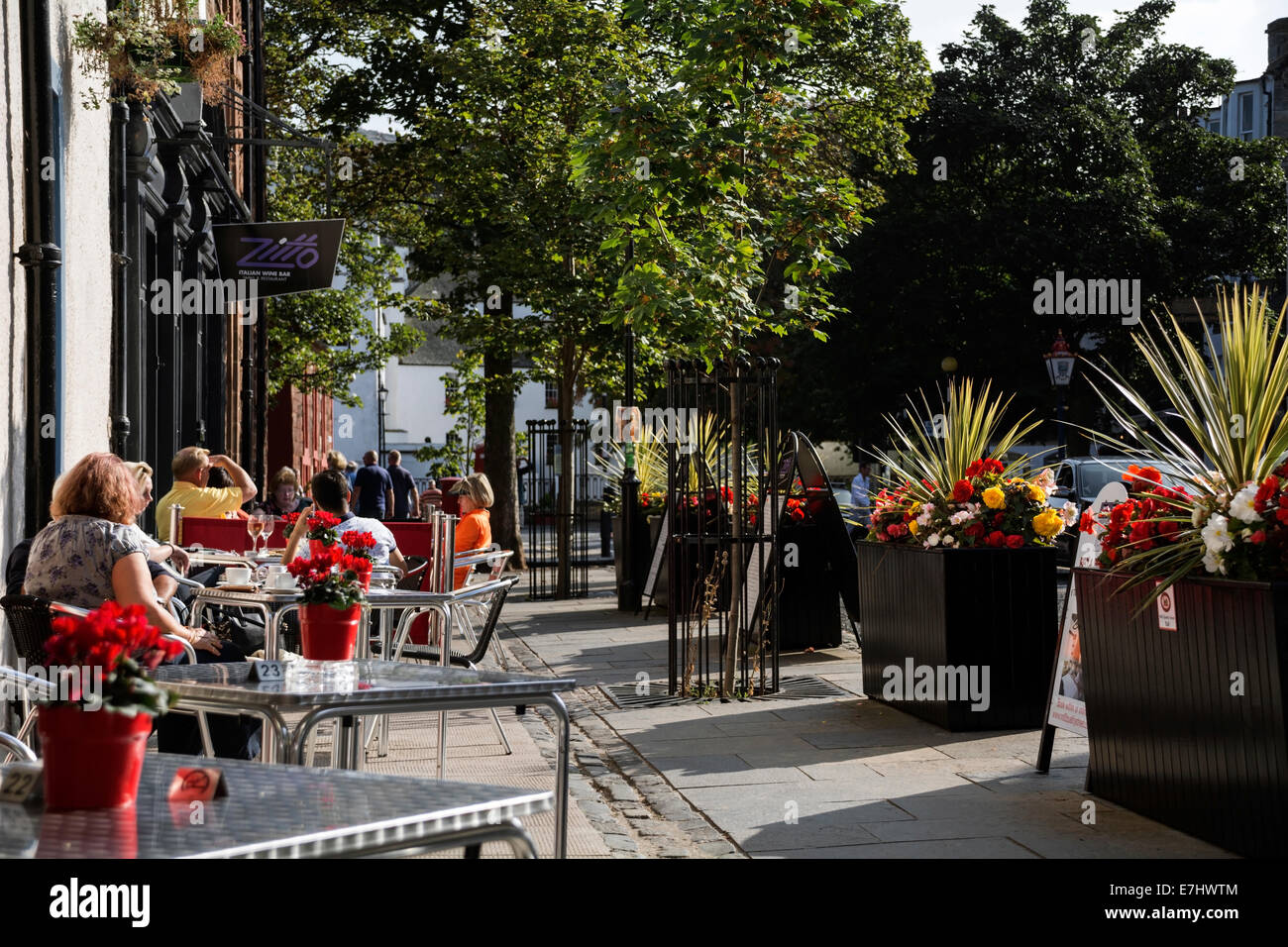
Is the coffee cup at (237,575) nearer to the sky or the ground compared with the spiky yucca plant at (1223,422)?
nearer to the ground

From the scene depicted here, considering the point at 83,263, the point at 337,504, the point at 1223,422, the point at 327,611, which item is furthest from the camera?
the point at 83,263

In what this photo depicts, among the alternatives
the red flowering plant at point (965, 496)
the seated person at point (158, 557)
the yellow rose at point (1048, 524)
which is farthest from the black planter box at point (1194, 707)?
the seated person at point (158, 557)

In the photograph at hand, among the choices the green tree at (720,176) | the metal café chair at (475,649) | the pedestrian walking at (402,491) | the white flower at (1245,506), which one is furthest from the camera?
the pedestrian walking at (402,491)

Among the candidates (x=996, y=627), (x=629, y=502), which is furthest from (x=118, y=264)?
(x=629, y=502)

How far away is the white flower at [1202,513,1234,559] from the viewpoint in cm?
502

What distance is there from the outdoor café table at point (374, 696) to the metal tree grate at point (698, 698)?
5448 millimetres

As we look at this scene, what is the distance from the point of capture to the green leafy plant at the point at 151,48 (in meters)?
8.69

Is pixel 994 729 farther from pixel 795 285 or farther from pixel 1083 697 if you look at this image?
pixel 795 285

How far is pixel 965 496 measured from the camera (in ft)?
25.8

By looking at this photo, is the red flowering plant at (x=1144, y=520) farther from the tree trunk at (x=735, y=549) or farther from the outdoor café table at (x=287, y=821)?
the outdoor café table at (x=287, y=821)

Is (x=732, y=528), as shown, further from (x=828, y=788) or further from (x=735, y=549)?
(x=828, y=788)

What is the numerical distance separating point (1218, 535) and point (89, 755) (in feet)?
13.0

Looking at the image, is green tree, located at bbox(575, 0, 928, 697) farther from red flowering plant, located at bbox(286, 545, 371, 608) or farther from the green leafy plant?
red flowering plant, located at bbox(286, 545, 371, 608)

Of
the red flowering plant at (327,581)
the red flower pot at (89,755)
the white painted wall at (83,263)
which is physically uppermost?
the white painted wall at (83,263)
